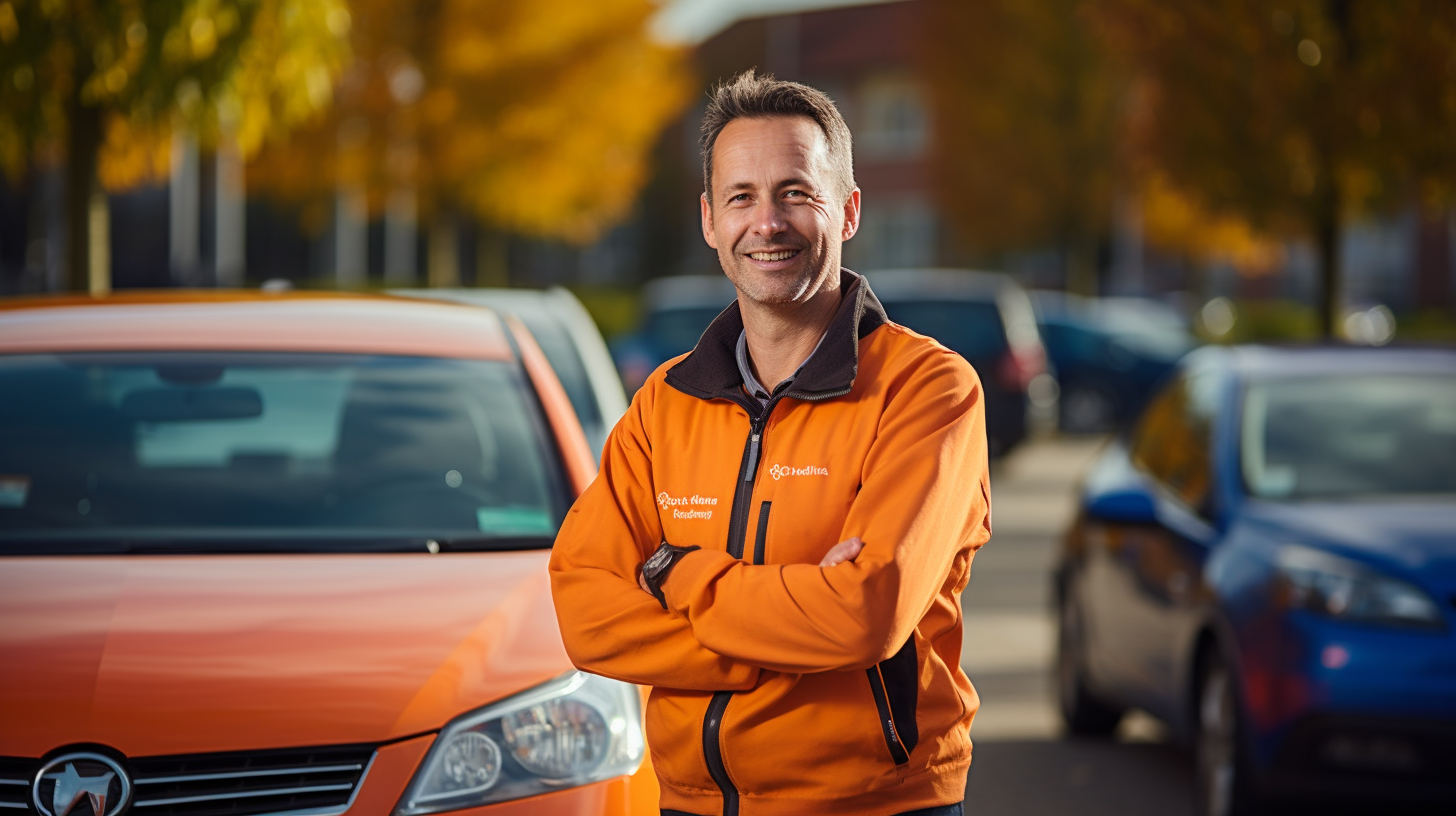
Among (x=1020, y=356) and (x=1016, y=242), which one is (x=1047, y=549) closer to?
(x=1020, y=356)

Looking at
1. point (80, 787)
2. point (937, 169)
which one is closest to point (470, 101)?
point (937, 169)

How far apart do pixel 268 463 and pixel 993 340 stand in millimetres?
15123

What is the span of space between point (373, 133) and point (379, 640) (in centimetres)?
2244

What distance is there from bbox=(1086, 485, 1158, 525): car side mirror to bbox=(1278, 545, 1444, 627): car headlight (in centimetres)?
108

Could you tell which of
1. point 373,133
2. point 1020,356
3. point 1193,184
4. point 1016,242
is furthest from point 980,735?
point 1016,242

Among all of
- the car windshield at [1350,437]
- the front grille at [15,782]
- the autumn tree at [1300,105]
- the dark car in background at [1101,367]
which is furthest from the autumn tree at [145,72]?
the dark car in background at [1101,367]

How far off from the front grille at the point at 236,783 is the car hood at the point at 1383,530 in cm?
323

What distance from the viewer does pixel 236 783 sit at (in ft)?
10.4

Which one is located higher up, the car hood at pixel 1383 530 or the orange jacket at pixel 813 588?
the orange jacket at pixel 813 588

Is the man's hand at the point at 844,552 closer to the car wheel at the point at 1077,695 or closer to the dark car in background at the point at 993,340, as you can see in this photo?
the car wheel at the point at 1077,695

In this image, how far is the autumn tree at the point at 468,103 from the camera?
972 inches

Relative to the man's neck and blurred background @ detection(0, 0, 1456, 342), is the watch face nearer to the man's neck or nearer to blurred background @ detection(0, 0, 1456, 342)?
the man's neck

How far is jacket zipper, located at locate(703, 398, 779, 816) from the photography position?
2.49 metres

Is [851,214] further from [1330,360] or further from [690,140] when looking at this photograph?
[690,140]
